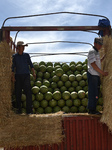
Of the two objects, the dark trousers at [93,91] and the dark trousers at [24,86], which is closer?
the dark trousers at [93,91]

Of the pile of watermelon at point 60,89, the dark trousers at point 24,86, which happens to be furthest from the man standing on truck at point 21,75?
the pile of watermelon at point 60,89

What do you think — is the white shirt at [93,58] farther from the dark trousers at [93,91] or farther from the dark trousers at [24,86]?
the dark trousers at [24,86]

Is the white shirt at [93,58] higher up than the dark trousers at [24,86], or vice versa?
the white shirt at [93,58]

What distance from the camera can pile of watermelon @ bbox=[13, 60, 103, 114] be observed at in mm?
6781

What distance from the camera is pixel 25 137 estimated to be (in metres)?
5.21

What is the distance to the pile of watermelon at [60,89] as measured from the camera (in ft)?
22.2

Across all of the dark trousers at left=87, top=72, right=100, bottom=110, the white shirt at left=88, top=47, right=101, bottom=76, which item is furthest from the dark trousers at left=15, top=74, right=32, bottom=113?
the white shirt at left=88, top=47, right=101, bottom=76

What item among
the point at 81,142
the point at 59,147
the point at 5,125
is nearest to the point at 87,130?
the point at 81,142

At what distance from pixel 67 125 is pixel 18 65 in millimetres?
2613

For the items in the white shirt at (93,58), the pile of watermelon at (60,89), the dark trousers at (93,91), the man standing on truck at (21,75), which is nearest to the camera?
the white shirt at (93,58)

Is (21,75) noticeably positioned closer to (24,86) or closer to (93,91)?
(24,86)

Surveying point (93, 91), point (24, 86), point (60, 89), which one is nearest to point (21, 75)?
point (24, 86)

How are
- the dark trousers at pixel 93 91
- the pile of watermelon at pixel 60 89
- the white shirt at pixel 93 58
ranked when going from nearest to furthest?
1. the white shirt at pixel 93 58
2. the dark trousers at pixel 93 91
3. the pile of watermelon at pixel 60 89

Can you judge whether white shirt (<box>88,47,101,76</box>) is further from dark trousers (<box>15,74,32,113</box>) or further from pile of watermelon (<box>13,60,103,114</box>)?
dark trousers (<box>15,74,32,113</box>)
